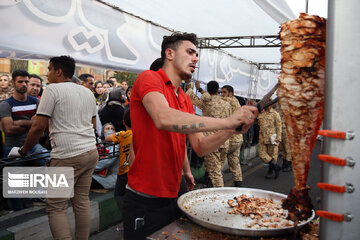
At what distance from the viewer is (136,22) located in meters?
4.98

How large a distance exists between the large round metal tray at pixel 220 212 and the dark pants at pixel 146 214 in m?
0.27

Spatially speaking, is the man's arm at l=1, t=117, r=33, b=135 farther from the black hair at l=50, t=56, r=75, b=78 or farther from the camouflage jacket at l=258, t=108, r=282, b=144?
the camouflage jacket at l=258, t=108, r=282, b=144

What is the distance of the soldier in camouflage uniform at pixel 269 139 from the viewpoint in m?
7.80

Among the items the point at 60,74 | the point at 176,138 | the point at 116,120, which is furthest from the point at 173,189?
the point at 116,120

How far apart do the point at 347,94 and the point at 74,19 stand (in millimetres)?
3710

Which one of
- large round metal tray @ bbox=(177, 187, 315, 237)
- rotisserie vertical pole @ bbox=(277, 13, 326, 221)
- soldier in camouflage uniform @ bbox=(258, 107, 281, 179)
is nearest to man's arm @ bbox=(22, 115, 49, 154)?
large round metal tray @ bbox=(177, 187, 315, 237)

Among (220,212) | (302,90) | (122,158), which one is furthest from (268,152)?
(302,90)

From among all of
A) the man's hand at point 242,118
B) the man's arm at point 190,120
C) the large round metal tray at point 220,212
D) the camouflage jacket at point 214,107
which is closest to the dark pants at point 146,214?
the large round metal tray at point 220,212

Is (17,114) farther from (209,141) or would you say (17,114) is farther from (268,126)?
(268,126)

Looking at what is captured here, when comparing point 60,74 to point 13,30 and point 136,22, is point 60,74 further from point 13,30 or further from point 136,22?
point 136,22

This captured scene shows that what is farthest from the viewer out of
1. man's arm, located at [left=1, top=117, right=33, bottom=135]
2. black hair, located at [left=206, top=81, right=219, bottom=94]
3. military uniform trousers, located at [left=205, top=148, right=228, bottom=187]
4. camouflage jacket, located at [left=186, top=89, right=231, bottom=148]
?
black hair, located at [left=206, top=81, right=219, bottom=94]

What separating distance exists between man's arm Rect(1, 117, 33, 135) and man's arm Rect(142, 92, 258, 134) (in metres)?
2.88

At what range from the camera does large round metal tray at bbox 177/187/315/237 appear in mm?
1293

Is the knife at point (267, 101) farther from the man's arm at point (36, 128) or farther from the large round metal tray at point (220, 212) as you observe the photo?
the man's arm at point (36, 128)
